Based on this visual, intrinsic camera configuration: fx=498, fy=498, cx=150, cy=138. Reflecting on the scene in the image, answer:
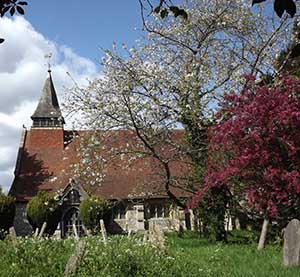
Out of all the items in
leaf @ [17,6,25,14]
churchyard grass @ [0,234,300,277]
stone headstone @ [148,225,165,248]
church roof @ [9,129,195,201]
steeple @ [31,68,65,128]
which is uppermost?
steeple @ [31,68,65,128]

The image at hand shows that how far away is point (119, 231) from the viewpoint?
3144 cm

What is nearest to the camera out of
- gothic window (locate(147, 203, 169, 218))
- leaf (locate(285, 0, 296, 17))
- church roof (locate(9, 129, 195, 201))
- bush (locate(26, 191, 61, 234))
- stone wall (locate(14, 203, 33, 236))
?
leaf (locate(285, 0, 296, 17))

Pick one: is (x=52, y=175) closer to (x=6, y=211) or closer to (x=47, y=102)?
(x=6, y=211)

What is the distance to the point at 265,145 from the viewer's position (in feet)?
46.8

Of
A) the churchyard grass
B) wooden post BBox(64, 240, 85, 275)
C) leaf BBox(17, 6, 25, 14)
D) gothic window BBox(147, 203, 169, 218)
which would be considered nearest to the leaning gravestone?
the churchyard grass

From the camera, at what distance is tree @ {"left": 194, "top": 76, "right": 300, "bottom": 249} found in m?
14.0

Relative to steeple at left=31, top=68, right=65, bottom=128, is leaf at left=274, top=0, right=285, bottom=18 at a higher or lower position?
lower

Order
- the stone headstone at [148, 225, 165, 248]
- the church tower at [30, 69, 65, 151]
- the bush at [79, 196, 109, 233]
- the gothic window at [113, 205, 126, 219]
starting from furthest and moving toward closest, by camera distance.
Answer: the church tower at [30, 69, 65, 151] → the gothic window at [113, 205, 126, 219] → the bush at [79, 196, 109, 233] → the stone headstone at [148, 225, 165, 248]

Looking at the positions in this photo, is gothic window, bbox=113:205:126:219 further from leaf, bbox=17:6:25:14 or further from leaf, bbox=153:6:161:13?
leaf, bbox=17:6:25:14

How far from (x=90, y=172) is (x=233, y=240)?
5.94 meters

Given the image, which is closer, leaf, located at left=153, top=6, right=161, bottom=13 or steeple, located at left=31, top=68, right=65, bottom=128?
leaf, located at left=153, top=6, right=161, bottom=13

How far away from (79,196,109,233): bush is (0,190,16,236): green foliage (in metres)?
4.00

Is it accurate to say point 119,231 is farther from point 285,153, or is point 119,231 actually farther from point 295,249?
point 295,249

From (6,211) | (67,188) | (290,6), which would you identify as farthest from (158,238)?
(67,188)
